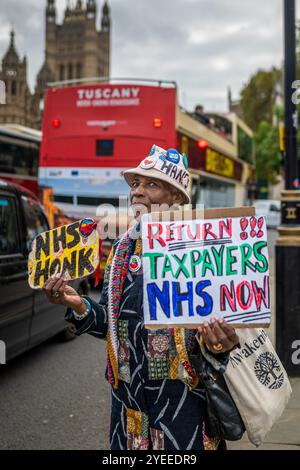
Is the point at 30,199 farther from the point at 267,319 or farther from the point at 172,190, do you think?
the point at 267,319

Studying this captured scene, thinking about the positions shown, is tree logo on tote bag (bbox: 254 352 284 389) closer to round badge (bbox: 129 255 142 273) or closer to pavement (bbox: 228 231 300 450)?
round badge (bbox: 129 255 142 273)

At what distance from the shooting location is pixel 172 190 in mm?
2205

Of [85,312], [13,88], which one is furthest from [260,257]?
[13,88]

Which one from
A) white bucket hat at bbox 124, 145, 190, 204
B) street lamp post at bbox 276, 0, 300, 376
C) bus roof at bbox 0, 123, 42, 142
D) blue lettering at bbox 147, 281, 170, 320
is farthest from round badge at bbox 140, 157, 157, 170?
bus roof at bbox 0, 123, 42, 142

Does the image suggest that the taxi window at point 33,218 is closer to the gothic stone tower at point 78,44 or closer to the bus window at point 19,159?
the bus window at point 19,159

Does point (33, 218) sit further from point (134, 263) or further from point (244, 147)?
point (244, 147)

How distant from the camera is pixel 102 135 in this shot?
1046 cm

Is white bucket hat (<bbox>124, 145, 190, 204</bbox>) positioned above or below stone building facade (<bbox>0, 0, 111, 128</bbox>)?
below

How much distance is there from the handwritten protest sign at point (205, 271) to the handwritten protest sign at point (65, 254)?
0.24 meters

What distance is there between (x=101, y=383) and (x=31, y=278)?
3.35 metres

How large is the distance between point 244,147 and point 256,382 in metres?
19.2

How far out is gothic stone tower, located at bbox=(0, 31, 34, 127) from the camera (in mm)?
68188

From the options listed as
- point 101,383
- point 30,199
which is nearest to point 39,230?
point 30,199

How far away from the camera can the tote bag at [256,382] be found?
197 centimetres
